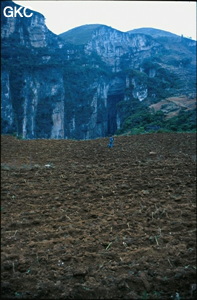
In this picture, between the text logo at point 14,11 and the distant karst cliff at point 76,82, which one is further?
the distant karst cliff at point 76,82

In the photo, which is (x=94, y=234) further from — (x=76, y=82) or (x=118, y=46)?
(x=118, y=46)

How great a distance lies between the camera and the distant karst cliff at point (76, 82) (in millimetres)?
31578

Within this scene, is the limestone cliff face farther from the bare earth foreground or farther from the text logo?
the text logo

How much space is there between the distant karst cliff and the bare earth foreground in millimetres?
19979

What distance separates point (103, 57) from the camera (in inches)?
2399

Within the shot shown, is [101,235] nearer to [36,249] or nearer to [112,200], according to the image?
[36,249]

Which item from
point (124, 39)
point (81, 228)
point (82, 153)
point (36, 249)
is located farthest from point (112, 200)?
point (124, 39)

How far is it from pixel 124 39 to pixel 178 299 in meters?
68.4

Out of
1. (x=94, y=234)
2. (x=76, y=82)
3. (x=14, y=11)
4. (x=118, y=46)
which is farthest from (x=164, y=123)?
(x=118, y=46)

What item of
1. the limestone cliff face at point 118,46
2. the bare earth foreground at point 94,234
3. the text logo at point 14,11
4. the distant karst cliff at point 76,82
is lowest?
the bare earth foreground at point 94,234

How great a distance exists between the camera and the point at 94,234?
3.18 meters

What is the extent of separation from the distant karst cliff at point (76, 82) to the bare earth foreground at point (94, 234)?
19979 mm

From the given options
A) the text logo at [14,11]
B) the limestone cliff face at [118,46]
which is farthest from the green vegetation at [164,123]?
the limestone cliff face at [118,46]

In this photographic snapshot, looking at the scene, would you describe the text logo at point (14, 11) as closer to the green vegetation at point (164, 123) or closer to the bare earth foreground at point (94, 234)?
the bare earth foreground at point (94, 234)
